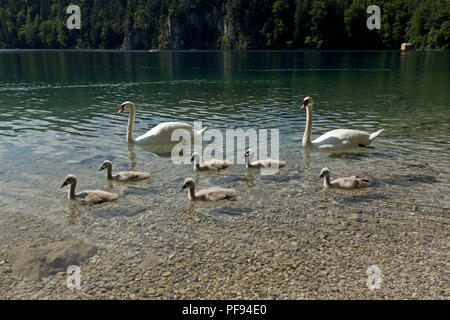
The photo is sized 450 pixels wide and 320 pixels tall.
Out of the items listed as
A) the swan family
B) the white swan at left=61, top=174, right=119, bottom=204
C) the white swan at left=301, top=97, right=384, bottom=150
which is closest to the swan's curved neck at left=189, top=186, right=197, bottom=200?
the swan family

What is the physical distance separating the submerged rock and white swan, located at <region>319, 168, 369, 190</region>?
237 inches

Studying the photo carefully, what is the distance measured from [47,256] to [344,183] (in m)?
7.22

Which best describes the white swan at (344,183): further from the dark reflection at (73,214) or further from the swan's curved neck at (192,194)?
the dark reflection at (73,214)

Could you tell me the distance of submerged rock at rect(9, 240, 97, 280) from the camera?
7.16 metres

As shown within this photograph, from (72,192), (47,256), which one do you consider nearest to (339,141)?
(72,192)

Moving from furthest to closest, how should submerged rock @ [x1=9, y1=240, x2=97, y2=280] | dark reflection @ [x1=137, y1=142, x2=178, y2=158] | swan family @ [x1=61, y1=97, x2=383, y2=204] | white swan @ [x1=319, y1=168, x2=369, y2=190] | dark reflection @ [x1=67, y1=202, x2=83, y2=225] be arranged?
dark reflection @ [x1=137, y1=142, x2=178, y2=158]
white swan @ [x1=319, y1=168, x2=369, y2=190]
swan family @ [x1=61, y1=97, x2=383, y2=204]
dark reflection @ [x1=67, y1=202, x2=83, y2=225]
submerged rock @ [x1=9, y1=240, x2=97, y2=280]

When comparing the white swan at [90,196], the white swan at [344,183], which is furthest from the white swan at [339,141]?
the white swan at [90,196]

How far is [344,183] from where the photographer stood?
10.7 meters

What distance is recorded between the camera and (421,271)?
22.9ft

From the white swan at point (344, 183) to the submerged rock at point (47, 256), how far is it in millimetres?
6007

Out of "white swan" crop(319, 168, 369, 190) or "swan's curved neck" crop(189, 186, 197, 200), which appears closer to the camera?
"swan's curved neck" crop(189, 186, 197, 200)

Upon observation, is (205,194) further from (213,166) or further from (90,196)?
(90,196)

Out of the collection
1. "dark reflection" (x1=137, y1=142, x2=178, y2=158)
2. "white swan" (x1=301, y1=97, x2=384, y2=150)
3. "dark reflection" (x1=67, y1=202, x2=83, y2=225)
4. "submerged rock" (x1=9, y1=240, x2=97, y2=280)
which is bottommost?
"submerged rock" (x1=9, y1=240, x2=97, y2=280)

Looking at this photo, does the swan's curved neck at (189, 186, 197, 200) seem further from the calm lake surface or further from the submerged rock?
the submerged rock
